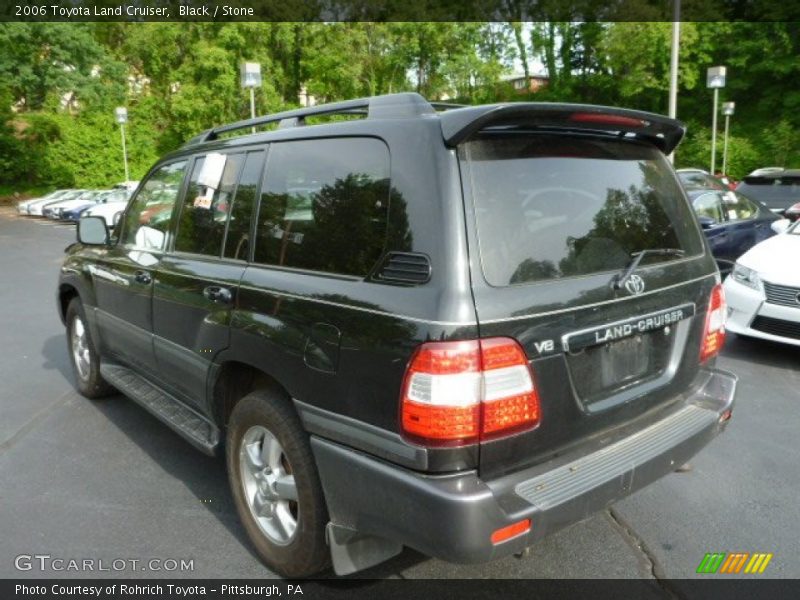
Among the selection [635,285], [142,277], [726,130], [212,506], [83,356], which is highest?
[726,130]

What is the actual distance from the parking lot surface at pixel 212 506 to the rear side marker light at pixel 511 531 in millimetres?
825

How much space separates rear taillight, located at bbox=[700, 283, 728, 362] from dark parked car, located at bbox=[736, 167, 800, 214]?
13.5 m

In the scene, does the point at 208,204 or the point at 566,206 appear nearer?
the point at 566,206

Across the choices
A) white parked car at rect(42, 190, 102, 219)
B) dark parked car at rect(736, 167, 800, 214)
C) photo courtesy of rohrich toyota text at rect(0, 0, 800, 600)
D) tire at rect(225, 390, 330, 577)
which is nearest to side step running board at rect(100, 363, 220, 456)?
photo courtesy of rohrich toyota text at rect(0, 0, 800, 600)

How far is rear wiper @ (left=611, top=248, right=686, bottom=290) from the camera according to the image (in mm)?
2543

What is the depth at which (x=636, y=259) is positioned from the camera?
266 centimetres

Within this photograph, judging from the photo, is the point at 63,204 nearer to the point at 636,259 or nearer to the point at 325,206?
the point at 325,206

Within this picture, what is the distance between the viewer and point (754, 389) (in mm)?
5250

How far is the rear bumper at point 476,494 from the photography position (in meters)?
2.10

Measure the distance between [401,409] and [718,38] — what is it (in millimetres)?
37065

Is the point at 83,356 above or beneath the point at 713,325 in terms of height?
beneath

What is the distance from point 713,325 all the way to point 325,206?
6.18 ft

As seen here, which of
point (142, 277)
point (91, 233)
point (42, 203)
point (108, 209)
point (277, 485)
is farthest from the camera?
point (42, 203)

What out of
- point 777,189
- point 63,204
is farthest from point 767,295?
point 63,204
